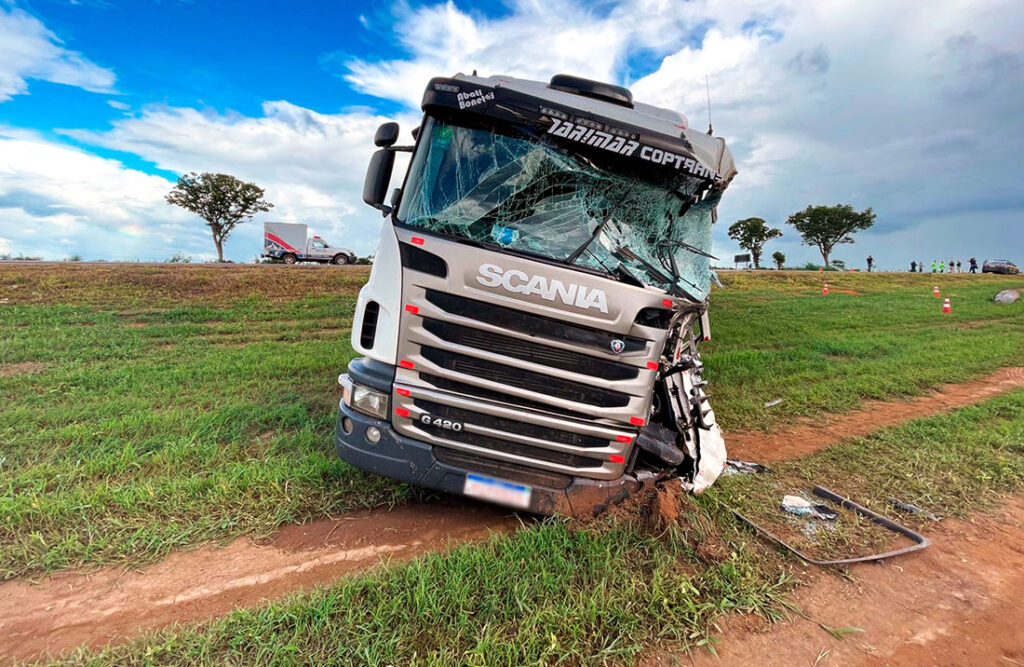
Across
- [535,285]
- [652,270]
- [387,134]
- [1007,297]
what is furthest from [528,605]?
[1007,297]

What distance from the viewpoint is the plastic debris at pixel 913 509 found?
3.67 m

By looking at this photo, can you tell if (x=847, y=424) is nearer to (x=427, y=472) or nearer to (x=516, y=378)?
(x=516, y=378)

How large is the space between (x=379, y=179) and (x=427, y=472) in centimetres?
215

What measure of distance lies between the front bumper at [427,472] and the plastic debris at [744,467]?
5.88 ft

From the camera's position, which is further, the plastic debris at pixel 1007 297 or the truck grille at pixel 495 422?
the plastic debris at pixel 1007 297

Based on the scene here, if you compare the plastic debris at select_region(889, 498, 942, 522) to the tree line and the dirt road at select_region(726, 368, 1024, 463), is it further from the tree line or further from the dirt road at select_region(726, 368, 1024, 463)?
the tree line

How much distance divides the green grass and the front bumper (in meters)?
0.14

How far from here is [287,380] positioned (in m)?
6.25

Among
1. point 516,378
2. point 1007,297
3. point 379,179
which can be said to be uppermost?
point 1007,297

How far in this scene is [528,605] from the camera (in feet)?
8.06

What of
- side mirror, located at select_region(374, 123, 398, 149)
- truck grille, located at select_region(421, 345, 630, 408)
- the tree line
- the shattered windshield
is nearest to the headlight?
truck grille, located at select_region(421, 345, 630, 408)

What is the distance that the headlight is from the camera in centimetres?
311

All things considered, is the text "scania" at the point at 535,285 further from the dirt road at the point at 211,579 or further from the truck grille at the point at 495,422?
the dirt road at the point at 211,579

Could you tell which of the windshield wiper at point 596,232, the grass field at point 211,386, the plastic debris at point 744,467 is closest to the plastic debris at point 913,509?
the plastic debris at point 744,467
